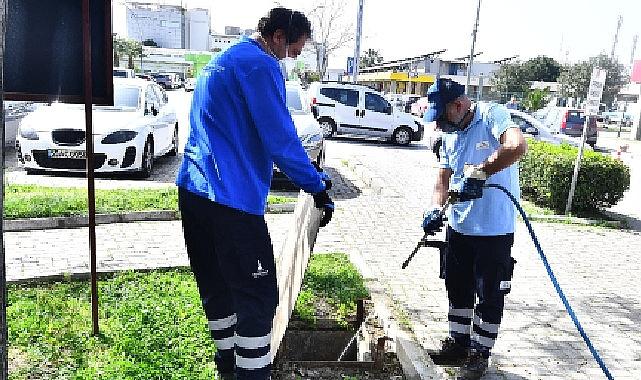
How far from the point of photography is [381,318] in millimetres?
4129

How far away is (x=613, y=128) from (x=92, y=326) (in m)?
43.1

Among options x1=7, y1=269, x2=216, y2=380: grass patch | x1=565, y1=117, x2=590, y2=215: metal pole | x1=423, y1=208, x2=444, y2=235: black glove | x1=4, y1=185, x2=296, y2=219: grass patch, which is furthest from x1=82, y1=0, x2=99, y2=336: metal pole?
x1=565, y1=117, x2=590, y2=215: metal pole

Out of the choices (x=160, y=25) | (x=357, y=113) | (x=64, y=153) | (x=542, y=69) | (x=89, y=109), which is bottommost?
(x=64, y=153)

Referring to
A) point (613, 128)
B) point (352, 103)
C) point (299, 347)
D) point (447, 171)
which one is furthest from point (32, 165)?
point (613, 128)

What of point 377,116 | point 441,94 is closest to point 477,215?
point 441,94

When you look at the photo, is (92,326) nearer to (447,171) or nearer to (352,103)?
(447,171)

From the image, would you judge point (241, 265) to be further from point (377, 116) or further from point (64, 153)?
point (377, 116)

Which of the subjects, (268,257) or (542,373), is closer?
(268,257)

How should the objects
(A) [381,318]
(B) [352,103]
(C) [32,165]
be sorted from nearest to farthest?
(A) [381,318], (C) [32,165], (B) [352,103]

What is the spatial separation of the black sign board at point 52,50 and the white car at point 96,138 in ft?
17.6

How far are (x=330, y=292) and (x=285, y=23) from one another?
2478 mm

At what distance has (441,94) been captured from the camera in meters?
3.46

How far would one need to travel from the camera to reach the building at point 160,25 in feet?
327

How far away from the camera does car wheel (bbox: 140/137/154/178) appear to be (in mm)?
9294
